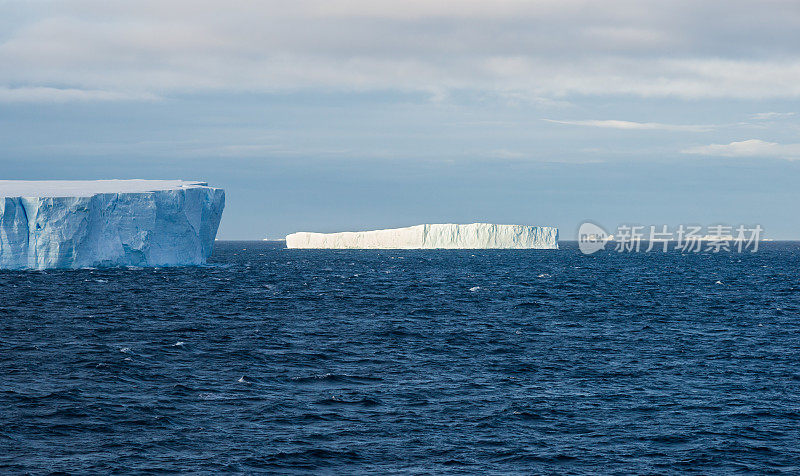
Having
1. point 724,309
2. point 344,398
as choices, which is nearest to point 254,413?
point 344,398

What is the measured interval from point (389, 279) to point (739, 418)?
48.6 m

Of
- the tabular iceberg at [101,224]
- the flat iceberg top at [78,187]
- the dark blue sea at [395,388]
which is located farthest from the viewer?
the flat iceberg top at [78,187]

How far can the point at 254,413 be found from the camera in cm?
1747

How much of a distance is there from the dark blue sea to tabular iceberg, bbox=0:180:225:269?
17.2 metres

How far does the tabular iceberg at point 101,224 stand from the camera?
186 ft

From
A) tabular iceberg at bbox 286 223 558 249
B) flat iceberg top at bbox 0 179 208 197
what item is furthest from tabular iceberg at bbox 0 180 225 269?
tabular iceberg at bbox 286 223 558 249

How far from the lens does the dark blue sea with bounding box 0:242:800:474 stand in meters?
14.6

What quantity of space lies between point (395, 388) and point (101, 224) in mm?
45635

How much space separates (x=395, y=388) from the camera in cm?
2023

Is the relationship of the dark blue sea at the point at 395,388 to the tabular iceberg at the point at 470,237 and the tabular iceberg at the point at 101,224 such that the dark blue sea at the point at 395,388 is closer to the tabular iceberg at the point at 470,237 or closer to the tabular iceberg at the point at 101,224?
the tabular iceberg at the point at 101,224

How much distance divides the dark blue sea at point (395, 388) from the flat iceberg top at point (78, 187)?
65.7 feet

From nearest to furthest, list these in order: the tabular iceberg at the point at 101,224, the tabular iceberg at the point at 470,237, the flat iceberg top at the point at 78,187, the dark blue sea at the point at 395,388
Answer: the dark blue sea at the point at 395,388
the tabular iceberg at the point at 101,224
the flat iceberg top at the point at 78,187
the tabular iceberg at the point at 470,237

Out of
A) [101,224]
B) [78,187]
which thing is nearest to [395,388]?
[101,224]

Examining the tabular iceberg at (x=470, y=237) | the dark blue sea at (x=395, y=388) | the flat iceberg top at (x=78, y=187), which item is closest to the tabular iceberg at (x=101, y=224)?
the flat iceberg top at (x=78, y=187)
